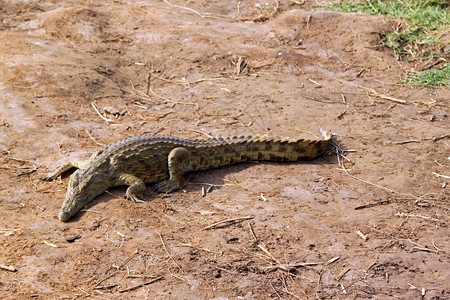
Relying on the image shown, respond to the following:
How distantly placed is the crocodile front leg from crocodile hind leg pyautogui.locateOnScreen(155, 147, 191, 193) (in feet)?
0.89

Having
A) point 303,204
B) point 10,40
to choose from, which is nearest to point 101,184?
point 303,204

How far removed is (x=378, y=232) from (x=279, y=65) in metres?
4.89

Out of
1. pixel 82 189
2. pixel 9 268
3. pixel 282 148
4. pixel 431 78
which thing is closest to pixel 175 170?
pixel 82 189

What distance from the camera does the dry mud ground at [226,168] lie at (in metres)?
3.99

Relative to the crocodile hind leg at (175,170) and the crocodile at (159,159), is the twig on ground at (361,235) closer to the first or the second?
the crocodile at (159,159)

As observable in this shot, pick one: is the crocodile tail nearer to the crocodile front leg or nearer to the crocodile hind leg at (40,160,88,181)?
the crocodile front leg

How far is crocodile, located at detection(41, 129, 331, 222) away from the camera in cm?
505

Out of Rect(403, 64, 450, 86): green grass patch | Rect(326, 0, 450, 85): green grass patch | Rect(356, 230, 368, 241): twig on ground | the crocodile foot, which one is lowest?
the crocodile foot

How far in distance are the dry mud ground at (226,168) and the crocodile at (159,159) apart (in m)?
0.15

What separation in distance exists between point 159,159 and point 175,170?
0.82ft

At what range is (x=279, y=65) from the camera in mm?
8719

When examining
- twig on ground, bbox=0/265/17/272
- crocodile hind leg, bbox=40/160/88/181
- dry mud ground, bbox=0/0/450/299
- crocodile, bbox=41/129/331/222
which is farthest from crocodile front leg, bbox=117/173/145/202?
twig on ground, bbox=0/265/17/272

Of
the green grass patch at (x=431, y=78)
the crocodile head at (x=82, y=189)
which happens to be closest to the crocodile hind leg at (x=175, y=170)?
the crocodile head at (x=82, y=189)

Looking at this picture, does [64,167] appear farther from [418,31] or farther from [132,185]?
[418,31]
